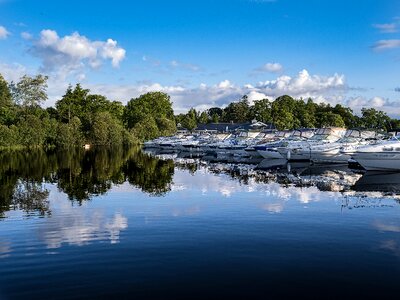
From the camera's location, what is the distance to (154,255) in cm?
1034

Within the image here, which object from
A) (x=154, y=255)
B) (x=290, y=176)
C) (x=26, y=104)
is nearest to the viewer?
(x=154, y=255)

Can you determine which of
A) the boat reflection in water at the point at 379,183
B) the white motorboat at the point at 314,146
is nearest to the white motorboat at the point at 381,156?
the boat reflection in water at the point at 379,183

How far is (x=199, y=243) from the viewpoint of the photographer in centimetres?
1142

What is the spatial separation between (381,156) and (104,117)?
72102 millimetres

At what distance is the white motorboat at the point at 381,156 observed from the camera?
28.8 meters

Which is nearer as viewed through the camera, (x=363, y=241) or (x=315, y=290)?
(x=315, y=290)

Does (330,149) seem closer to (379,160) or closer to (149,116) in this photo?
(379,160)

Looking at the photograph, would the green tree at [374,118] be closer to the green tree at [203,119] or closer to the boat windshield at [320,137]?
the green tree at [203,119]

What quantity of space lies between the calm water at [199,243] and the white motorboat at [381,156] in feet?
25.1

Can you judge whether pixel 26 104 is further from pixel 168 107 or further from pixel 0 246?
pixel 0 246

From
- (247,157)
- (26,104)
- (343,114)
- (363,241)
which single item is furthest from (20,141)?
(343,114)

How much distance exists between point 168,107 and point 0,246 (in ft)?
427

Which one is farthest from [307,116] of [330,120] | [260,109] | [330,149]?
[330,149]

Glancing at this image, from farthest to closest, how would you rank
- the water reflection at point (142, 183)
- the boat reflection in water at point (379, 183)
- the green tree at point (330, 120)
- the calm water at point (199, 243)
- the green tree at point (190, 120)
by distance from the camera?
the green tree at point (190, 120) → the green tree at point (330, 120) → the boat reflection in water at point (379, 183) → the water reflection at point (142, 183) → the calm water at point (199, 243)
